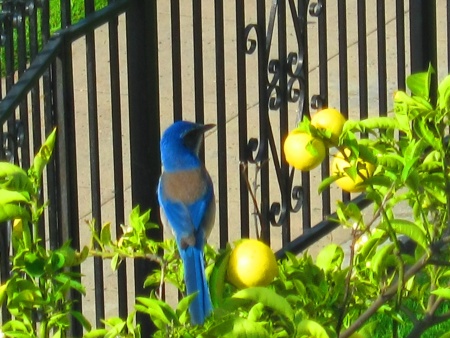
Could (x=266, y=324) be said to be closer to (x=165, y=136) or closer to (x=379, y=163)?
(x=379, y=163)

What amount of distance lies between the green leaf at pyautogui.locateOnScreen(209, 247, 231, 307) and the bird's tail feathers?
20 centimetres

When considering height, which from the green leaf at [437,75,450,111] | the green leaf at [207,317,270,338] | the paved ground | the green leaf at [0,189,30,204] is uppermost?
the green leaf at [437,75,450,111]

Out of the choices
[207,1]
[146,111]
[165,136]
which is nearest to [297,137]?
[165,136]

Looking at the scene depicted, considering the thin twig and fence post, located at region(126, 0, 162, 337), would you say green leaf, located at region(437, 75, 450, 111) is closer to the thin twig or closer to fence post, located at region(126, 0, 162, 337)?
the thin twig

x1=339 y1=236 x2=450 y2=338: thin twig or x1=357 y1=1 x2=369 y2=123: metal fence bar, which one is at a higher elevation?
x1=357 y1=1 x2=369 y2=123: metal fence bar

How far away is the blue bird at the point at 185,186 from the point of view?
10.9 ft

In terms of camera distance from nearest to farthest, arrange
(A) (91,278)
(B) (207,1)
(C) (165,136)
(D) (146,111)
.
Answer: (C) (165,136)
(D) (146,111)
(A) (91,278)
(B) (207,1)

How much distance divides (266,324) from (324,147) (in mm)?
396

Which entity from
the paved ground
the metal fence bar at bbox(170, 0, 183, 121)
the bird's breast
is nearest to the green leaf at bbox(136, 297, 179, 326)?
the bird's breast

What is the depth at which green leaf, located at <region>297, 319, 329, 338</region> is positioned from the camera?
2.06m

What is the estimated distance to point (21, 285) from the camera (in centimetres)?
234

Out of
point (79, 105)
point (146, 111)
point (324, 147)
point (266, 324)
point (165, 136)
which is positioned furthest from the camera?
point (79, 105)

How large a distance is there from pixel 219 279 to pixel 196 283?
43cm

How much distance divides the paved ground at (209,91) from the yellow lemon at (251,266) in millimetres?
2728
